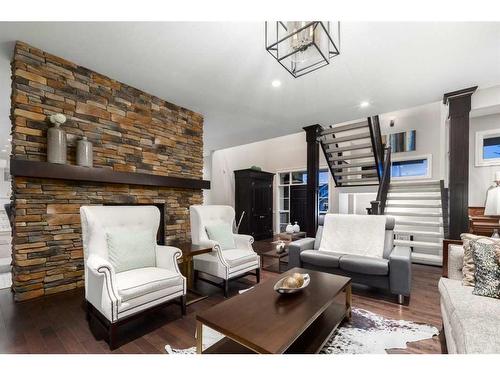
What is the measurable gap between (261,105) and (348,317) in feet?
10.8

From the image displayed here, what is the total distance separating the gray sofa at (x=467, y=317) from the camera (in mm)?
1166

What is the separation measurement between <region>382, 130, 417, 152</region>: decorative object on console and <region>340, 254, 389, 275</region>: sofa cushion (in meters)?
4.26

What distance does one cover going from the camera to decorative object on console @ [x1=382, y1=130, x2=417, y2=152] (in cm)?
576

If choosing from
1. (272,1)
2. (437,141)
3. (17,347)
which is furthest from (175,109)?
(437,141)

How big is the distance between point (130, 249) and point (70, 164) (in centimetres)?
147

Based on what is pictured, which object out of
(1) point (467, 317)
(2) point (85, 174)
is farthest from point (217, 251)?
(1) point (467, 317)

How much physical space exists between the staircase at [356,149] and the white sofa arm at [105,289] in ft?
14.9

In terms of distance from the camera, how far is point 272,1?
126 centimetres

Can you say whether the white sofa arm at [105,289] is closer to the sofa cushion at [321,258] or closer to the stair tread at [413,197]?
the sofa cushion at [321,258]

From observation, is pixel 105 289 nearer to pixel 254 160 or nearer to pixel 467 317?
pixel 467 317

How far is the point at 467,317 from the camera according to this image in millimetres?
1374

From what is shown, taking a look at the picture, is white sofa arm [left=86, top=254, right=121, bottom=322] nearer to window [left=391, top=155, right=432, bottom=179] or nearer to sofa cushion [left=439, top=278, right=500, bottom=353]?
sofa cushion [left=439, top=278, right=500, bottom=353]

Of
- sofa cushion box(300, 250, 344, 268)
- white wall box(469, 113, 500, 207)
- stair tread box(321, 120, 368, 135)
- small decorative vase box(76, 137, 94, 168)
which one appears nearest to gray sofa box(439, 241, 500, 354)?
sofa cushion box(300, 250, 344, 268)

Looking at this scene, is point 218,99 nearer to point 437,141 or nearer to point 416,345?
point 416,345
